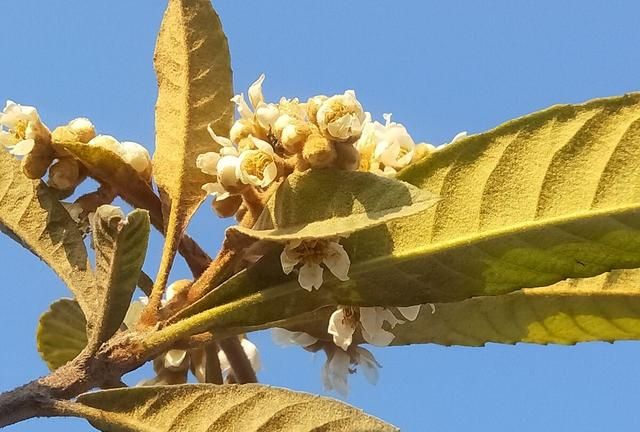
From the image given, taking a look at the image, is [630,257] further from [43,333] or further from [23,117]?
[43,333]

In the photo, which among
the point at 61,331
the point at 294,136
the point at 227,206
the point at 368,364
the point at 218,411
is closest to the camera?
the point at 218,411

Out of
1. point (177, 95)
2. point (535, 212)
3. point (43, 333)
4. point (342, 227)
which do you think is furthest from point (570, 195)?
point (43, 333)

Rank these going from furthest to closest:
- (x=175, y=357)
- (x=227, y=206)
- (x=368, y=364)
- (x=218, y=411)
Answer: (x=368, y=364) → (x=175, y=357) → (x=227, y=206) → (x=218, y=411)

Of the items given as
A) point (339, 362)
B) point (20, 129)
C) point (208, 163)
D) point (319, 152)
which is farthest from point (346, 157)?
point (20, 129)

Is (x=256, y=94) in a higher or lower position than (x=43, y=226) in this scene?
higher

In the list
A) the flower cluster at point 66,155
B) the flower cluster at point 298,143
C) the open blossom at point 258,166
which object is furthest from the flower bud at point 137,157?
the open blossom at point 258,166

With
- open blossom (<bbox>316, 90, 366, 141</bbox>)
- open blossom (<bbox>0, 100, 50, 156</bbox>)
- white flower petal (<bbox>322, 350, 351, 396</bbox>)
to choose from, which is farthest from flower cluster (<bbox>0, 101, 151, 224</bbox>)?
white flower petal (<bbox>322, 350, 351, 396</bbox>)

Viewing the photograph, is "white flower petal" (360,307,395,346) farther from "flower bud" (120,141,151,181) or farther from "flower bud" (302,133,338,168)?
"flower bud" (120,141,151,181)

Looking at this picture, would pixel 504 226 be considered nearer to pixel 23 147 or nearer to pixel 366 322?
pixel 366 322
